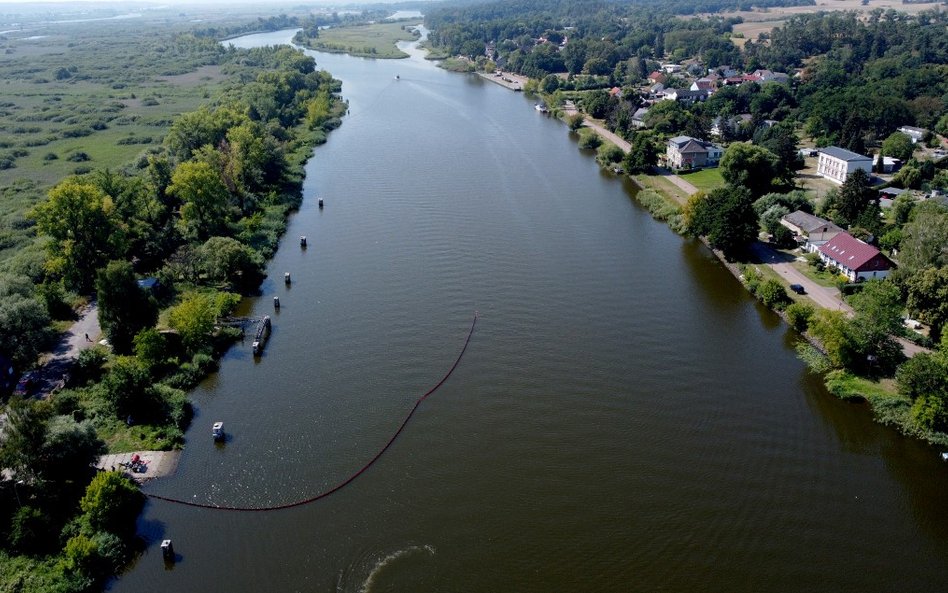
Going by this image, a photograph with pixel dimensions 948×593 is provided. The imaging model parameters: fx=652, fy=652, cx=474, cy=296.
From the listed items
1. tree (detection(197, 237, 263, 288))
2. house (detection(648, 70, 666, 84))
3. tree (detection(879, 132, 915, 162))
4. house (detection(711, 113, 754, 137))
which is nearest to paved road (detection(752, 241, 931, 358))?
tree (detection(879, 132, 915, 162))

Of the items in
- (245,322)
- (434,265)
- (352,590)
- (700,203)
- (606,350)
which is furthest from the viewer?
(700,203)

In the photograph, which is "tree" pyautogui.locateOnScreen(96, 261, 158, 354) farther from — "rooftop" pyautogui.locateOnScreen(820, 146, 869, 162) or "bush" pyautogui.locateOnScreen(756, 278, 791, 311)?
"rooftop" pyautogui.locateOnScreen(820, 146, 869, 162)

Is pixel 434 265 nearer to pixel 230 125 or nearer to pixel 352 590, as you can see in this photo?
pixel 352 590

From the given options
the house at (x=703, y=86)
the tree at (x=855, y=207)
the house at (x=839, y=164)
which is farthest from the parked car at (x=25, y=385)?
the house at (x=703, y=86)

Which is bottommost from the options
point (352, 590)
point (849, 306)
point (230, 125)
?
point (352, 590)

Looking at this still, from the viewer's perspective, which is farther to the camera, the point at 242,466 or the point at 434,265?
the point at 434,265

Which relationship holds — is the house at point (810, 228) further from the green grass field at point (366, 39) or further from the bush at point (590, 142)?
the green grass field at point (366, 39)

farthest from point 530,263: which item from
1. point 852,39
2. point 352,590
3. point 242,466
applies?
point 852,39
